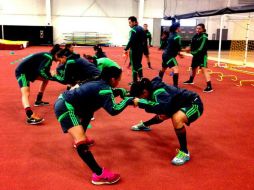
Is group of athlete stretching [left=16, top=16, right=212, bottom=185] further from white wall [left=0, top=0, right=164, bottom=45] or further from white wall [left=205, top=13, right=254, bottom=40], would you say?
white wall [left=0, top=0, right=164, bottom=45]

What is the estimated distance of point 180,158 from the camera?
373cm

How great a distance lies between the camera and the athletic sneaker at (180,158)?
3695mm

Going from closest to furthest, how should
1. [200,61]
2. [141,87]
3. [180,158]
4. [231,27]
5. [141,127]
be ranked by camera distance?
1. [141,87]
2. [180,158]
3. [141,127]
4. [200,61]
5. [231,27]

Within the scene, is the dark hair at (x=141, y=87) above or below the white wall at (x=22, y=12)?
below

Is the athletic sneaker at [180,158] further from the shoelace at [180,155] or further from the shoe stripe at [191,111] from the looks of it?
the shoe stripe at [191,111]

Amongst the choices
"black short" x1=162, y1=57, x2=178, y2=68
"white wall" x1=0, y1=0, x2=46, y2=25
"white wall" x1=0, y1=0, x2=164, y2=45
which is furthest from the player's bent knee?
"white wall" x1=0, y1=0, x2=46, y2=25

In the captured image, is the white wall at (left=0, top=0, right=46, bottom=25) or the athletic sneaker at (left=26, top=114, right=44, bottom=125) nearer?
the athletic sneaker at (left=26, top=114, right=44, bottom=125)

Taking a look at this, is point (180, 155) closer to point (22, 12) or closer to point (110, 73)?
point (110, 73)

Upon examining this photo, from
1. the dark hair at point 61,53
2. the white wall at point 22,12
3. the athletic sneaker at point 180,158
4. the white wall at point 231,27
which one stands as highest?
the white wall at point 22,12

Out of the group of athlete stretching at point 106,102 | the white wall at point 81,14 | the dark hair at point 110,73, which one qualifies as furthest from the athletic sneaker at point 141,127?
the white wall at point 81,14

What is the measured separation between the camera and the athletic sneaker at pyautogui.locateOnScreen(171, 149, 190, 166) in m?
3.70

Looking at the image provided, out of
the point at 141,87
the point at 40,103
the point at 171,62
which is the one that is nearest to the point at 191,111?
the point at 141,87

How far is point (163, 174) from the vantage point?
11.3ft

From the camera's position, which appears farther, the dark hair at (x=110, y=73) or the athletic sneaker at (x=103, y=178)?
the dark hair at (x=110, y=73)
